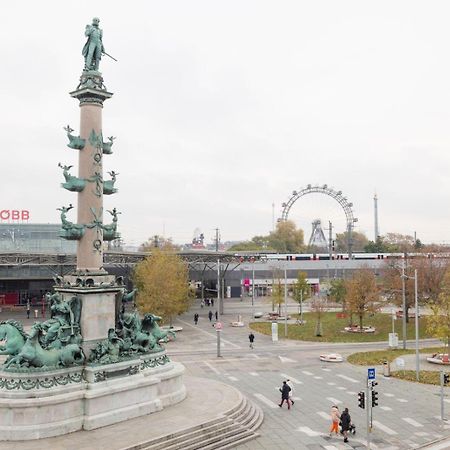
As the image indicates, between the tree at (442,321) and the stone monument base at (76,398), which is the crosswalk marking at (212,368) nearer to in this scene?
the stone monument base at (76,398)

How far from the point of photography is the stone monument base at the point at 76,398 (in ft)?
63.6

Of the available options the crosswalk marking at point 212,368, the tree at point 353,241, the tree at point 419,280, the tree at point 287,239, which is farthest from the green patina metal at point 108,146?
the tree at point 353,241

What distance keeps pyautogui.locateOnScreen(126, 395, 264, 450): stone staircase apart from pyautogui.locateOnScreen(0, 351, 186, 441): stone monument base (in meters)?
3.01

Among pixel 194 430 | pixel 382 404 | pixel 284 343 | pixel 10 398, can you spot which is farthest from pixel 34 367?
pixel 284 343

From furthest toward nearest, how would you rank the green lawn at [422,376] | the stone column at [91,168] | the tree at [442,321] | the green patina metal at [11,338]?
the tree at [442,321] → the green lawn at [422,376] → the stone column at [91,168] → the green patina metal at [11,338]

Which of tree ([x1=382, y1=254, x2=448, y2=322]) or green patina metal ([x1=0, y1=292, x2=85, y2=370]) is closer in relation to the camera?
green patina metal ([x1=0, y1=292, x2=85, y2=370])

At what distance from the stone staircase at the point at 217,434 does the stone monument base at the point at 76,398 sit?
3007 mm

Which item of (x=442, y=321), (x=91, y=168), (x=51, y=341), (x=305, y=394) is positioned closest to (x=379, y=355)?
(x=442, y=321)

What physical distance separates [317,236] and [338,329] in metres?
142

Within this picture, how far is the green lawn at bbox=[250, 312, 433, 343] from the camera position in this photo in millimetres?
49438

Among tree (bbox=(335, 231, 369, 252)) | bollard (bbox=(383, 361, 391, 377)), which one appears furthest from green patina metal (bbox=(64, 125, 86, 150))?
tree (bbox=(335, 231, 369, 252))

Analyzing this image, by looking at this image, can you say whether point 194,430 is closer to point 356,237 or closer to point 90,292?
point 90,292

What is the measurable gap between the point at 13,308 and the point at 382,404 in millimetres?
66571

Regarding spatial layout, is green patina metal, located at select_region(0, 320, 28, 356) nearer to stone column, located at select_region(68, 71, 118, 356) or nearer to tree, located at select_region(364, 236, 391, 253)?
stone column, located at select_region(68, 71, 118, 356)
